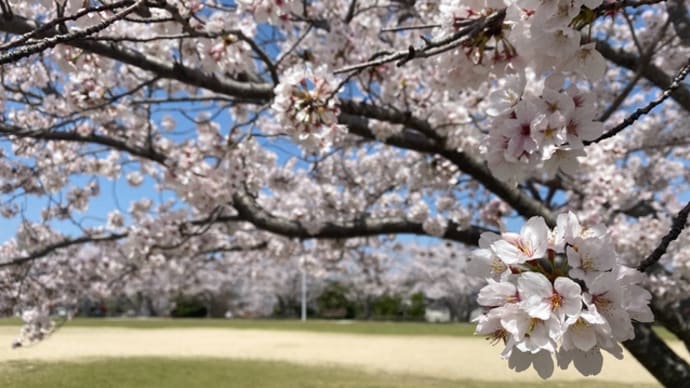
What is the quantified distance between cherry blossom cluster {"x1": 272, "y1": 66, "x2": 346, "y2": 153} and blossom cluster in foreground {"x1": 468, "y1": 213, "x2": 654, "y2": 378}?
A: 3.54 ft

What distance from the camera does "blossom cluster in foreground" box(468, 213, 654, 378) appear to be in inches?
34.9

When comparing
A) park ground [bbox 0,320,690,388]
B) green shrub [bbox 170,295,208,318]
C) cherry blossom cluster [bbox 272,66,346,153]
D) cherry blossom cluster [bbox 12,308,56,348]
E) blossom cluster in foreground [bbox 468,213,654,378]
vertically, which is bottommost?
green shrub [bbox 170,295,208,318]

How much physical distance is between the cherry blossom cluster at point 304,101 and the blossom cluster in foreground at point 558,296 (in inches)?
42.5

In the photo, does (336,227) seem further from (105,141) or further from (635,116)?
(635,116)

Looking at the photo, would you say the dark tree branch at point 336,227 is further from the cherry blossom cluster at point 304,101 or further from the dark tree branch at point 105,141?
the cherry blossom cluster at point 304,101

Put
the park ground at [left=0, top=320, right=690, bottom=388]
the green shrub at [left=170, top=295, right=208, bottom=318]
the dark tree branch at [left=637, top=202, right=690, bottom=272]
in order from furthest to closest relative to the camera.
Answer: the green shrub at [left=170, top=295, right=208, bottom=318]
the park ground at [left=0, top=320, right=690, bottom=388]
the dark tree branch at [left=637, top=202, right=690, bottom=272]

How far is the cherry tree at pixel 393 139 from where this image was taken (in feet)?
3.24

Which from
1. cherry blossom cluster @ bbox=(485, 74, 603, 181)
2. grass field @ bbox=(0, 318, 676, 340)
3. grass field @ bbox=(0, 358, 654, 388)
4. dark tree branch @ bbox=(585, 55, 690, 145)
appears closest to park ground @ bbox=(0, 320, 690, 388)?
grass field @ bbox=(0, 358, 654, 388)

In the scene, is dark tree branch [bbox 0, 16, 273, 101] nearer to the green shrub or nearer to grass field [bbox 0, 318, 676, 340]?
grass field [bbox 0, 318, 676, 340]

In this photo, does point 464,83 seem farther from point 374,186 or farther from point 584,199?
point 374,186

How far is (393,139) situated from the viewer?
4.10 meters

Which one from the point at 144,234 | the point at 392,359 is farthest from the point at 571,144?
the point at 392,359

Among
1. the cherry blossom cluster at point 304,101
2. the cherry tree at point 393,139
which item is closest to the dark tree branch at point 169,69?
the cherry tree at point 393,139

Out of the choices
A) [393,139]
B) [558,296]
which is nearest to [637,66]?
[393,139]
